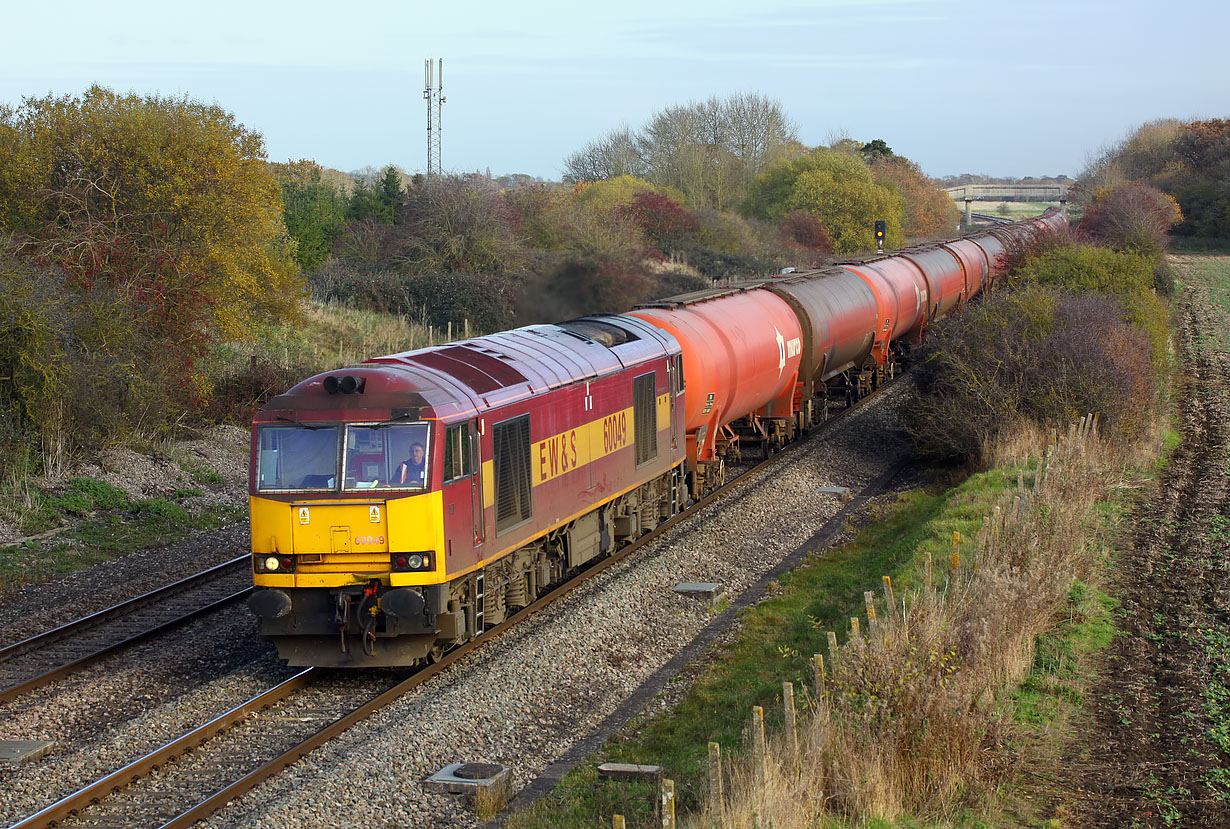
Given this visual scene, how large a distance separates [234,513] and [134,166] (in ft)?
29.3

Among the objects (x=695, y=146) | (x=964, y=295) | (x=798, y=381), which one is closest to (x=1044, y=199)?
(x=695, y=146)

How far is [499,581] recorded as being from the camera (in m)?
12.7

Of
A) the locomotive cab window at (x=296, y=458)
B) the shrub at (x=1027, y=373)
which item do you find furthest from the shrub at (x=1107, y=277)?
the locomotive cab window at (x=296, y=458)

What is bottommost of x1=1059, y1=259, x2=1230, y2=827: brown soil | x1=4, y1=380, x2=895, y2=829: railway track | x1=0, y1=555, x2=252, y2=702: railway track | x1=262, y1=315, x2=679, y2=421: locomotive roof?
x1=0, y1=555, x2=252, y2=702: railway track

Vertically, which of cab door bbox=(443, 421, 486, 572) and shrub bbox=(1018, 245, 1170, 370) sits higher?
shrub bbox=(1018, 245, 1170, 370)

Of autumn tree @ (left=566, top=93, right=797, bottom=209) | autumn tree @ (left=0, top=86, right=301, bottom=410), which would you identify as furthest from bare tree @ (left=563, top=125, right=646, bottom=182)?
autumn tree @ (left=0, top=86, right=301, bottom=410)

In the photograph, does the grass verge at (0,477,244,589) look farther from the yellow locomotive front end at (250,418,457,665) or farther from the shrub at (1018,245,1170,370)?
the shrub at (1018,245,1170,370)

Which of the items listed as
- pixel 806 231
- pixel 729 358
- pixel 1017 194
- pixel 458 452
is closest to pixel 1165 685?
pixel 458 452

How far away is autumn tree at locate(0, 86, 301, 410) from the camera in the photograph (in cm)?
2356

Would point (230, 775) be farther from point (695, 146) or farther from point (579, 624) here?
point (695, 146)

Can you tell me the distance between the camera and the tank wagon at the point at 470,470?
1080 centimetres

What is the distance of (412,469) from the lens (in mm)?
Answer: 10852

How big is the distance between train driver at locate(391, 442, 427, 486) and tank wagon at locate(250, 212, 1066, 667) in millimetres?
13

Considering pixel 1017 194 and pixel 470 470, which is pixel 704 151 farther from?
pixel 1017 194
